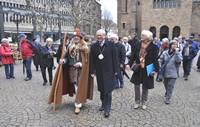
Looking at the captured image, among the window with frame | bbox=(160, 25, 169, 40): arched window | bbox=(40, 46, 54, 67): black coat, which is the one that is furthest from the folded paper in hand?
bbox=(160, 25, 169, 40): arched window

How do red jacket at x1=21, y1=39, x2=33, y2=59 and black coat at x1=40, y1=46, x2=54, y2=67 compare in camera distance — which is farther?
red jacket at x1=21, y1=39, x2=33, y2=59

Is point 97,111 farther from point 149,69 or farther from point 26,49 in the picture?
point 26,49

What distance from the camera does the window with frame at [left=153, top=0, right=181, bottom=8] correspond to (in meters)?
48.2

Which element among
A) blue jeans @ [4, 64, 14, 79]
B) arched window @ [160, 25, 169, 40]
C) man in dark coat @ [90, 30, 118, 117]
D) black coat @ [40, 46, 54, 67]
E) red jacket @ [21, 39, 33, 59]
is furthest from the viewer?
arched window @ [160, 25, 169, 40]

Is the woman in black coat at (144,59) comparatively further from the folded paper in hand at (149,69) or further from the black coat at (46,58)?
the black coat at (46,58)

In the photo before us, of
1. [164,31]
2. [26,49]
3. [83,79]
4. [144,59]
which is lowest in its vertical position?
[83,79]

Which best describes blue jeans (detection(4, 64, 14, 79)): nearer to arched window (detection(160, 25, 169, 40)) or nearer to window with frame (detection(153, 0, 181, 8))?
window with frame (detection(153, 0, 181, 8))

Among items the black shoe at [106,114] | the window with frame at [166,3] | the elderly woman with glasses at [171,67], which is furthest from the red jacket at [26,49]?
the window with frame at [166,3]

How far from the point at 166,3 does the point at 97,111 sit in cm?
4432

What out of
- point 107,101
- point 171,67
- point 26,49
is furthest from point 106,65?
point 26,49

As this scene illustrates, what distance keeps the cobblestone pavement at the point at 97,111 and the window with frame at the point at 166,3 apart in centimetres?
4062

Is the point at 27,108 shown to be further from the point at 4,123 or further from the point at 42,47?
the point at 42,47

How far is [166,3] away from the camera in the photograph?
160 feet

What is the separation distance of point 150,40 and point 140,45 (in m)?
0.28
